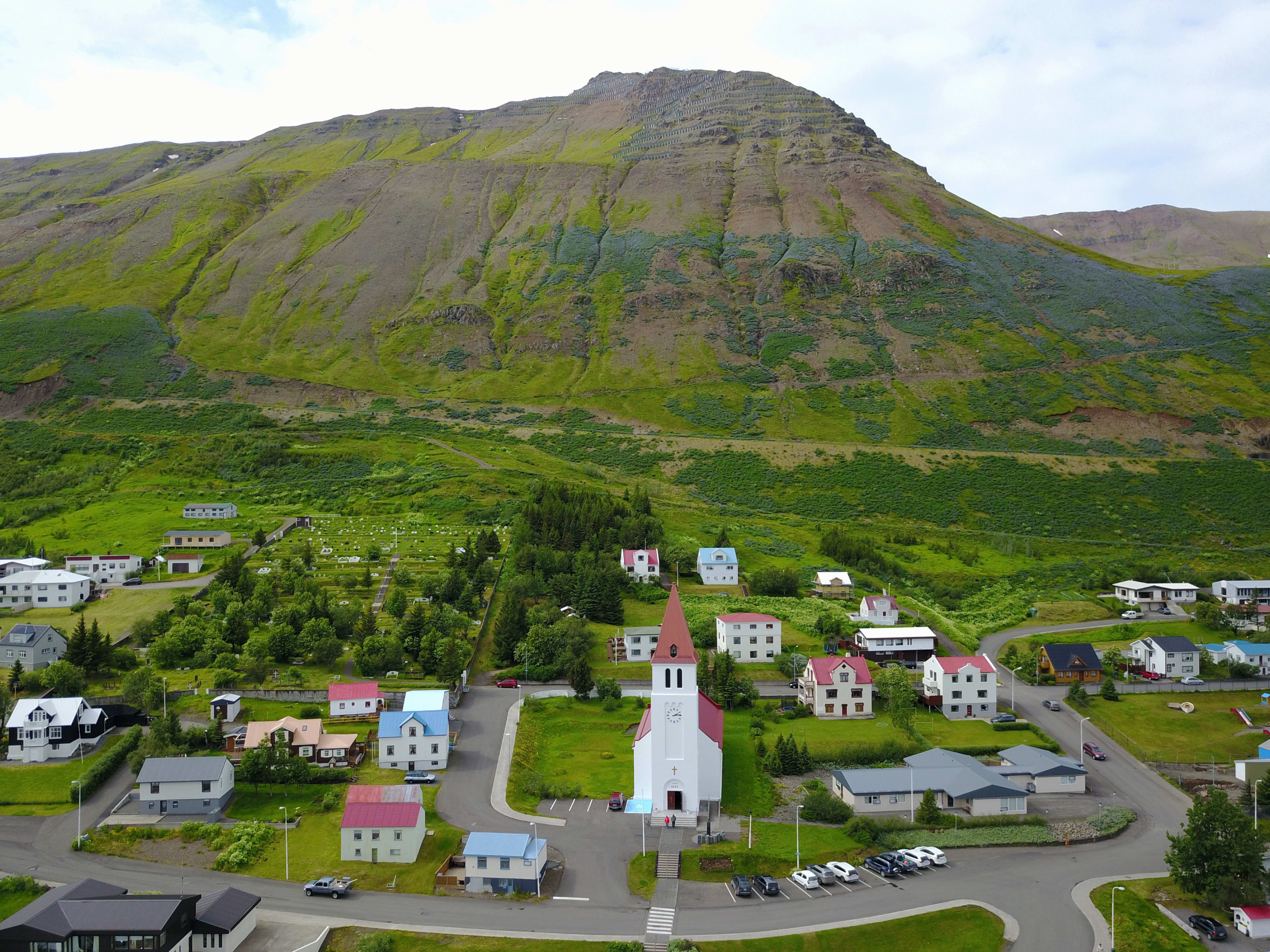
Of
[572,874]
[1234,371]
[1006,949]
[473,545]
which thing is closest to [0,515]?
[473,545]

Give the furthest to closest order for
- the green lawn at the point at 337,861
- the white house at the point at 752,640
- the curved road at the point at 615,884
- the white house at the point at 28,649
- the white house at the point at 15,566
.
A: the white house at the point at 15,566 < the white house at the point at 752,640 < the white house at the point at 28,649 < the green lawn at the point at 337,861 < the curved road at the point at 615,884

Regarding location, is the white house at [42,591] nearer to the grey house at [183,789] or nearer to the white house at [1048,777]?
the grey house at [183,789]

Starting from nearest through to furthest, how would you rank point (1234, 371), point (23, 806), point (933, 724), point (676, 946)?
1. point (676, 946)
2. point (23, 806)
3. point (933, 724)
4. point (1234, 371)

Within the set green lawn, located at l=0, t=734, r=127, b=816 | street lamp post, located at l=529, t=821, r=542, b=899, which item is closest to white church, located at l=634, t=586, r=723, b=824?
street lamp post, located at l=529, t=821, r=542, b=899

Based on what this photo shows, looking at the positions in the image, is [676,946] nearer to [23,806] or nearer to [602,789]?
[602,789]

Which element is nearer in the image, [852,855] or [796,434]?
[852,855]

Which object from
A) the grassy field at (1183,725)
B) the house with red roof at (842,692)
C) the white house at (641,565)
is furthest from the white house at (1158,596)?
the white house at (641,565)
